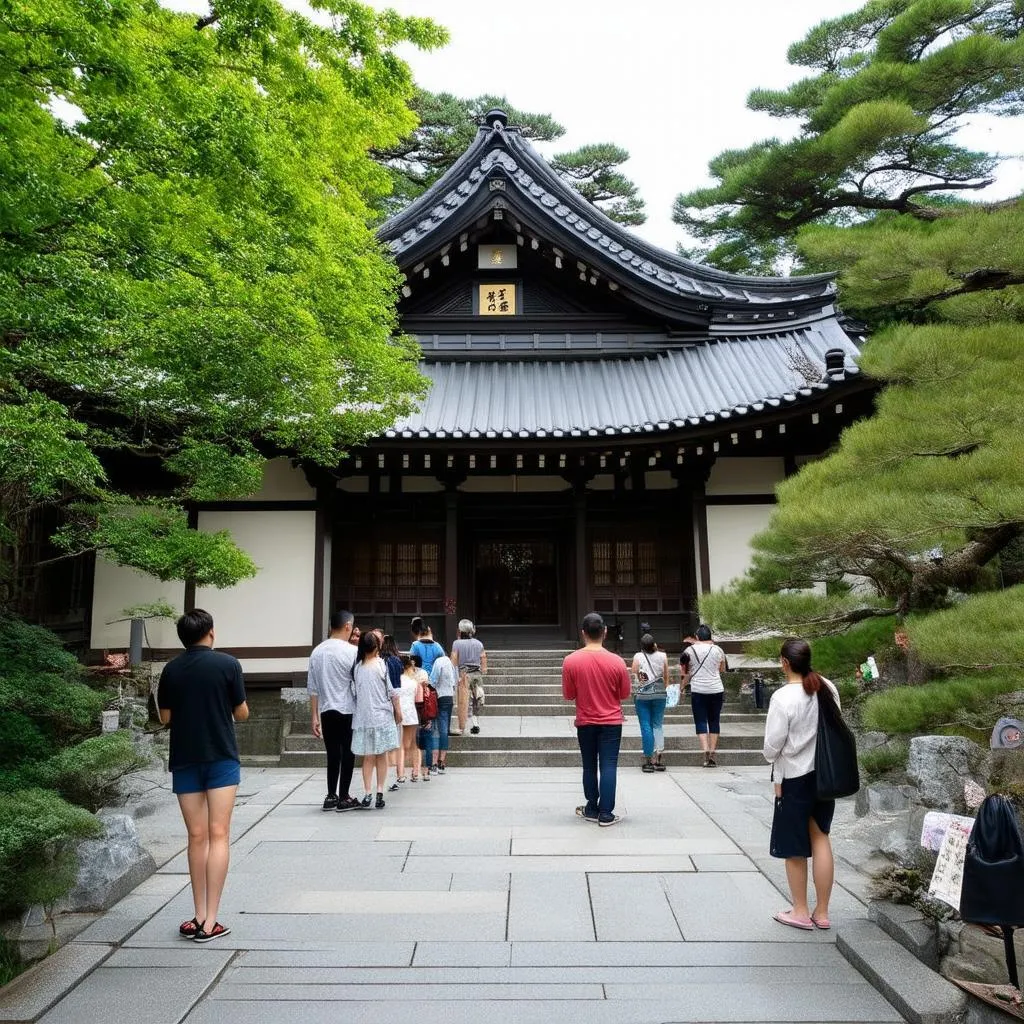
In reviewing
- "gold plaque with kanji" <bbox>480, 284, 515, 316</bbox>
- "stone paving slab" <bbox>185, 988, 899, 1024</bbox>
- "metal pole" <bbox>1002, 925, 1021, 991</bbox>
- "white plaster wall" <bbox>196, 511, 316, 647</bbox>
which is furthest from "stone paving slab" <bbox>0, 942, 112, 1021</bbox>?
"gold plaque with kanji" <bbox>480, 284, 515, 316</bbox>

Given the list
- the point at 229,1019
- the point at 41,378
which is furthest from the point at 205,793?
the point at 41,378

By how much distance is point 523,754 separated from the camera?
939 cm

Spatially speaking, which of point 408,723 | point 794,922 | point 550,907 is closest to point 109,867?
point 550,907

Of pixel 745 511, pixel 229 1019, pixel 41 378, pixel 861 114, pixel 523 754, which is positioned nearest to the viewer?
pixel 229 1019

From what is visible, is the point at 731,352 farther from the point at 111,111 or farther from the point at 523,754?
the point at 111,111

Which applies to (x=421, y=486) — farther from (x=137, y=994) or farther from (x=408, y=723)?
(x=137, y=994)

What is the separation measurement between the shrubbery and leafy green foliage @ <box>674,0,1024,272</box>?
7.11m

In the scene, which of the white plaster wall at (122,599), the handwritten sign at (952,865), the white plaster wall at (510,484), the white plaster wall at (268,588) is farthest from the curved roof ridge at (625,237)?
the handwritten sign at (952,865)

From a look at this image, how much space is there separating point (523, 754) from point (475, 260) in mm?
10330

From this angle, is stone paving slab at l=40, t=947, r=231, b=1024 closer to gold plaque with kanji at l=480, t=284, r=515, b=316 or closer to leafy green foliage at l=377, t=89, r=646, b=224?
gold plaque with kanji at l=480, t=284, r=515, b=316

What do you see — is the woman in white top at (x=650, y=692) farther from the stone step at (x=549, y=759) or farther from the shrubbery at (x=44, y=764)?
the shrubbery at (x=44, y=764)

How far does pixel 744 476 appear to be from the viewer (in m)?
13.4

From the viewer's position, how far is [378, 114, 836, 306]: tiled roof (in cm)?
1498

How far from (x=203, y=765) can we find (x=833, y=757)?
327 centimetres
